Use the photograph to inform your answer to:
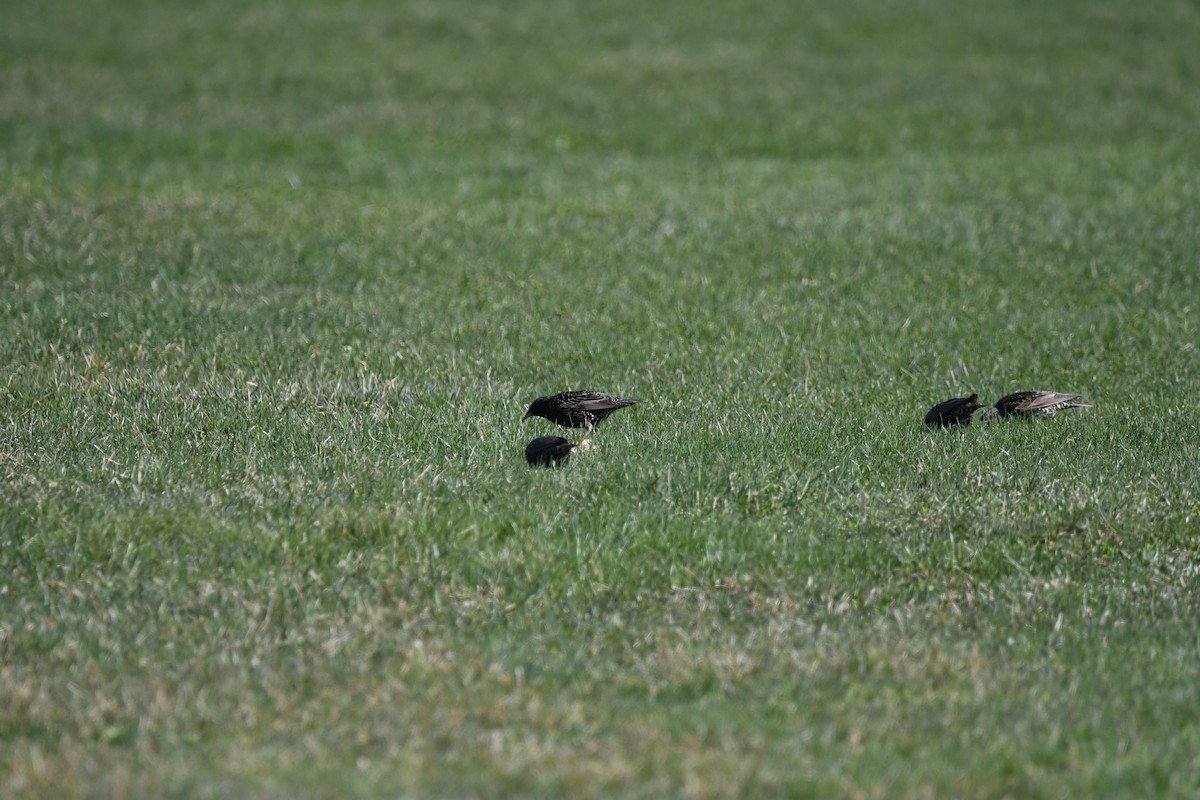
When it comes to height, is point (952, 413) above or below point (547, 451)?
below

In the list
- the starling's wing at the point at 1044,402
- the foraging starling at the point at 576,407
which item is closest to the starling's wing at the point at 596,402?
the foraging starling at the point at 576,407

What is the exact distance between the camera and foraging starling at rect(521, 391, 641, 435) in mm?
7508

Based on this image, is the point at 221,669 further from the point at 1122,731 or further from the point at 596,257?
the point at 596,257

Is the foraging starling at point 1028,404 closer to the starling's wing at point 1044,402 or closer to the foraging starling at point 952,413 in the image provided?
the starling's wing at point 1044,402

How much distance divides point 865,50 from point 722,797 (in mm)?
22541

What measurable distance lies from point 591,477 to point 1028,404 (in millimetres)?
3003

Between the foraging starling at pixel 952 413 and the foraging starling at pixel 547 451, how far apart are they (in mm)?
2328

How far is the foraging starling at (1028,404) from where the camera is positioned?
311 inches

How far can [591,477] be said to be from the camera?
681 centimetres

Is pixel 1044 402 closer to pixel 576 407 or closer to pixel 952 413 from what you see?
pixel 952 413

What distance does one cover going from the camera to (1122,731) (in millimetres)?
4637

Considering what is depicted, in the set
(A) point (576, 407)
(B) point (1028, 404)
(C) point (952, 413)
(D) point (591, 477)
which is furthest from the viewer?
(B) point (1028, 404)

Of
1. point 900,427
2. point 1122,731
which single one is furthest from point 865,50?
point 1122,731

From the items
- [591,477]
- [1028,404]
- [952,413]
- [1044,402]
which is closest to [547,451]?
[591,477]
